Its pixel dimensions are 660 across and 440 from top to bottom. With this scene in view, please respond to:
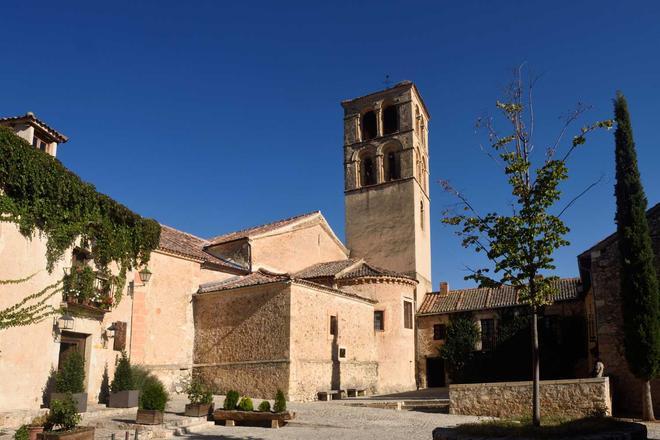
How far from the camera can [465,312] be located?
30.1 metres

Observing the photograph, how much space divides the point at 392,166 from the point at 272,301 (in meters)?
15.8

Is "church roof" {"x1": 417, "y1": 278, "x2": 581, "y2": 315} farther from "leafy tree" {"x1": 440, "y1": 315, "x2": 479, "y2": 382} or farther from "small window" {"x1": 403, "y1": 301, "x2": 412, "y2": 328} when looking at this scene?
"small window" {"x1": 403, "y1": 301, "x2": 412, "y2": 328}

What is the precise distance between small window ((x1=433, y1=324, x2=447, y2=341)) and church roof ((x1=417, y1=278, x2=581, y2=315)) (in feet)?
2.43

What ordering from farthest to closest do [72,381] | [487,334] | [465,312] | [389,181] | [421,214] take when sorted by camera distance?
[421,214] < [389,181] < [465,312] < [487,334] < [72,381]

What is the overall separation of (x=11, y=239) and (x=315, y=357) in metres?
11.8

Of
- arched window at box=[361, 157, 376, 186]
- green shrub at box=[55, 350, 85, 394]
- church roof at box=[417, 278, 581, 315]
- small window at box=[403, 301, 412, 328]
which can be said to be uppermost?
arched window at box=[361, 157, 376, 186]

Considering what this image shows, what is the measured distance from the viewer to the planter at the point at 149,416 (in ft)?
45.4

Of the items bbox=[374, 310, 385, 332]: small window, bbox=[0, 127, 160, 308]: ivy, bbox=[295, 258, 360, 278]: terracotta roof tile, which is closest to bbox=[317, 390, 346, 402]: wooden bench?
bbox=[374, 310, 385, 332]: small window

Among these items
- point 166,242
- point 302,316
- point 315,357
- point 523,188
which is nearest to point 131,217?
point 166,242

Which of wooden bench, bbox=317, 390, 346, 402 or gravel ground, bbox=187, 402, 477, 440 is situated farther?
wooden bench, bbox=317, 390, 346, 402

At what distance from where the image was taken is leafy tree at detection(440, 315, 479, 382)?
29.4 m

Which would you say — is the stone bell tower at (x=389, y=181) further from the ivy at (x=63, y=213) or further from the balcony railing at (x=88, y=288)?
the balcony railing at (x=88, y=288)

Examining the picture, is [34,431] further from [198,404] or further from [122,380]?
[122,380]

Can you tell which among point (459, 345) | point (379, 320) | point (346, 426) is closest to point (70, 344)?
point (346, 426)
